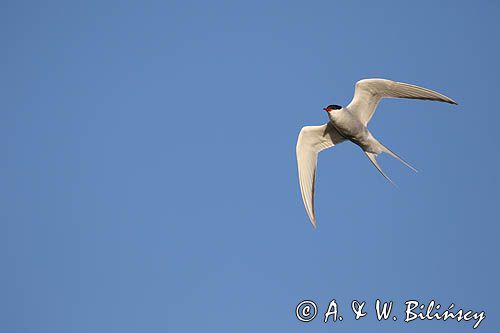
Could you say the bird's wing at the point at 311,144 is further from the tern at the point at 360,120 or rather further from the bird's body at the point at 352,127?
the bird's body at the point at 352,127

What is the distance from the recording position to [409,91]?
44.5ft

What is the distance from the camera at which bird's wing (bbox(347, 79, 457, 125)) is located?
529 inches

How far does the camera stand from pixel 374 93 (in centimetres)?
1432

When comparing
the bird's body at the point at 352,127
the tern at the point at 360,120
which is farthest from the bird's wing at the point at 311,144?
the bird's body at the point at 352,127

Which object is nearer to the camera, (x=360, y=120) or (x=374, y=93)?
(x=374, y=93)

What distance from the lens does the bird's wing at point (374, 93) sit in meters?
13.4

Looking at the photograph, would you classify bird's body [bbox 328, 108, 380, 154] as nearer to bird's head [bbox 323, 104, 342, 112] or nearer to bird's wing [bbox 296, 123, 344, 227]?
bird's head [bbox 323, 104, 342, 112]

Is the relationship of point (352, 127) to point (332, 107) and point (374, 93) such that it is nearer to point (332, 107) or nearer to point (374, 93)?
point (332, 107)

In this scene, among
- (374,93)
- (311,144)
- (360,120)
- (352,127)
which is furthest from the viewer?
(311,144)

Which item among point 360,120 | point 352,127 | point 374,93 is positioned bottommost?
point 352,127

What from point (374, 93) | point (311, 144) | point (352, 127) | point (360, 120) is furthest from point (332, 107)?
point (311, 144)

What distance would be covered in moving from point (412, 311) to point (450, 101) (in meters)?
4.29

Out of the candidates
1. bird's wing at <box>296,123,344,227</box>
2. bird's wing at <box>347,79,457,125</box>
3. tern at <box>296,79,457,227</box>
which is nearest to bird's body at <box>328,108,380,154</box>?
tern at <box>296,79,457,227</box>

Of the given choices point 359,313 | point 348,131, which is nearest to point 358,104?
point 348,131
